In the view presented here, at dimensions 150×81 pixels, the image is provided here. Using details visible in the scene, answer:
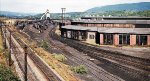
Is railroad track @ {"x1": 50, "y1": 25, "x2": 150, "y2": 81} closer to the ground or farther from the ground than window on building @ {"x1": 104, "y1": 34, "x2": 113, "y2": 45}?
closer to the ground

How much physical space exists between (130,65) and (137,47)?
65.0 feet

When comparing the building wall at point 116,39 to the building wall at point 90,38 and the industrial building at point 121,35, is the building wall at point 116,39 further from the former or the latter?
the building wall at point 90,38

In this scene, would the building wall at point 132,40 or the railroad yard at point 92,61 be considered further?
the building wall at point 132,40

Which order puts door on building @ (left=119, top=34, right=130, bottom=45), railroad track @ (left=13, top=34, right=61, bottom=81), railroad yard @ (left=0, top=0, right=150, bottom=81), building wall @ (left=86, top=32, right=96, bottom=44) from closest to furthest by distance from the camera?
railroad track @ (left=13, top=34, right=61, bottom=81), railroad yard @ (left=0, top=0, right=150, bottom=81), door on building @ (left=119, top=34, right=130, bottom=45), building wall @ (left=86, top=32, right=96, bottom=44)

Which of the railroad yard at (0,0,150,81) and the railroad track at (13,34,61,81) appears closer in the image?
the railroad track at (13,34,61,81)

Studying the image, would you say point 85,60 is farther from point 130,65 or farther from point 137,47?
point 137,47

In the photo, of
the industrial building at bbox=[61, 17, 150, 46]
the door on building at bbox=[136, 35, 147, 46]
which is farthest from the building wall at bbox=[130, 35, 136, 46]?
the door on building at bbox=[136, 35, 147, 46]

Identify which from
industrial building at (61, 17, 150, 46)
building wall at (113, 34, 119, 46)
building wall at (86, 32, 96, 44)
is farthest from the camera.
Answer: building wall at (86, 32, 96, 44)

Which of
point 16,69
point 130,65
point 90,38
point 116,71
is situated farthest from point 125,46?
point 16,69

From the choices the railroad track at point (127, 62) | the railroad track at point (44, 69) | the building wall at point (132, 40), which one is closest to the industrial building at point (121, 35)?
the building wall at point (132, 40)

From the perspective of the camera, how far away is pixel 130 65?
41.7 m

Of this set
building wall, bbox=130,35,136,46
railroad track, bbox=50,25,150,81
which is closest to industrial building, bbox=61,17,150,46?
building wall, bbox=130,35,136,46

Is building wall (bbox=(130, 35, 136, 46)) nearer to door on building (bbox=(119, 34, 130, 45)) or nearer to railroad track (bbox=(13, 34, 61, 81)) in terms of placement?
door on building (bbox=(119, 34, 130, 45))

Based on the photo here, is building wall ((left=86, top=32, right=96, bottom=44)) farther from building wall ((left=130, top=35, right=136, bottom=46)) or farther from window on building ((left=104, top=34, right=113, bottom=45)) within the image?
building wall ((left=130, top=35, right=136, bottom=46))
